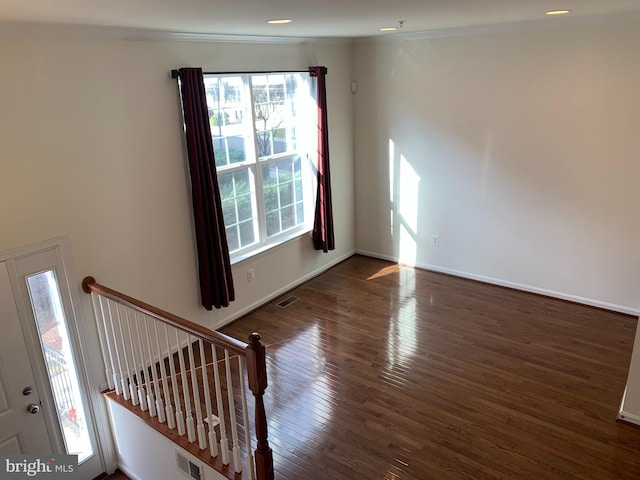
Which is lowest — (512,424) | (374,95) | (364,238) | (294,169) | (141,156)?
(512,424)

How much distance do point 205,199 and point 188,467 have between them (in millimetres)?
2078

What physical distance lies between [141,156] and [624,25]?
4.14 m

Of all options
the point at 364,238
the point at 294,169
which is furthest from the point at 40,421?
the point at 364,238

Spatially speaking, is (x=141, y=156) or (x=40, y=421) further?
(x=141, y=156)

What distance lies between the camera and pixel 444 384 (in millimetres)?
3791

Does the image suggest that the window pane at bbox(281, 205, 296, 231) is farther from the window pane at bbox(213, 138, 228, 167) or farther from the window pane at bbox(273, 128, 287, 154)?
the window pane at bbox(213, 138, 228, 167)

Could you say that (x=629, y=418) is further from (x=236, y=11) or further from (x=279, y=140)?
(x=279, y=140)

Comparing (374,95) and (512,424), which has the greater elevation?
(374,95)

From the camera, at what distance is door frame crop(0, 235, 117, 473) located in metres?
2.81

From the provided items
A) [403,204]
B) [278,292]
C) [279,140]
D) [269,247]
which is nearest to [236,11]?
[279,140]

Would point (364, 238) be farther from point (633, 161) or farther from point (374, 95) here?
point (633, 161)

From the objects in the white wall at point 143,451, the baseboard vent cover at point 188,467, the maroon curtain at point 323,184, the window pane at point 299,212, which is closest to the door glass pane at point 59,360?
the white wall at point 143,451

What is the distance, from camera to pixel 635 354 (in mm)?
3199

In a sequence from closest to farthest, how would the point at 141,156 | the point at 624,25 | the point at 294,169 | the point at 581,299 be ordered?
the point at 141,156, the point at 624,25, the point at 581,299, the point at 294,169
